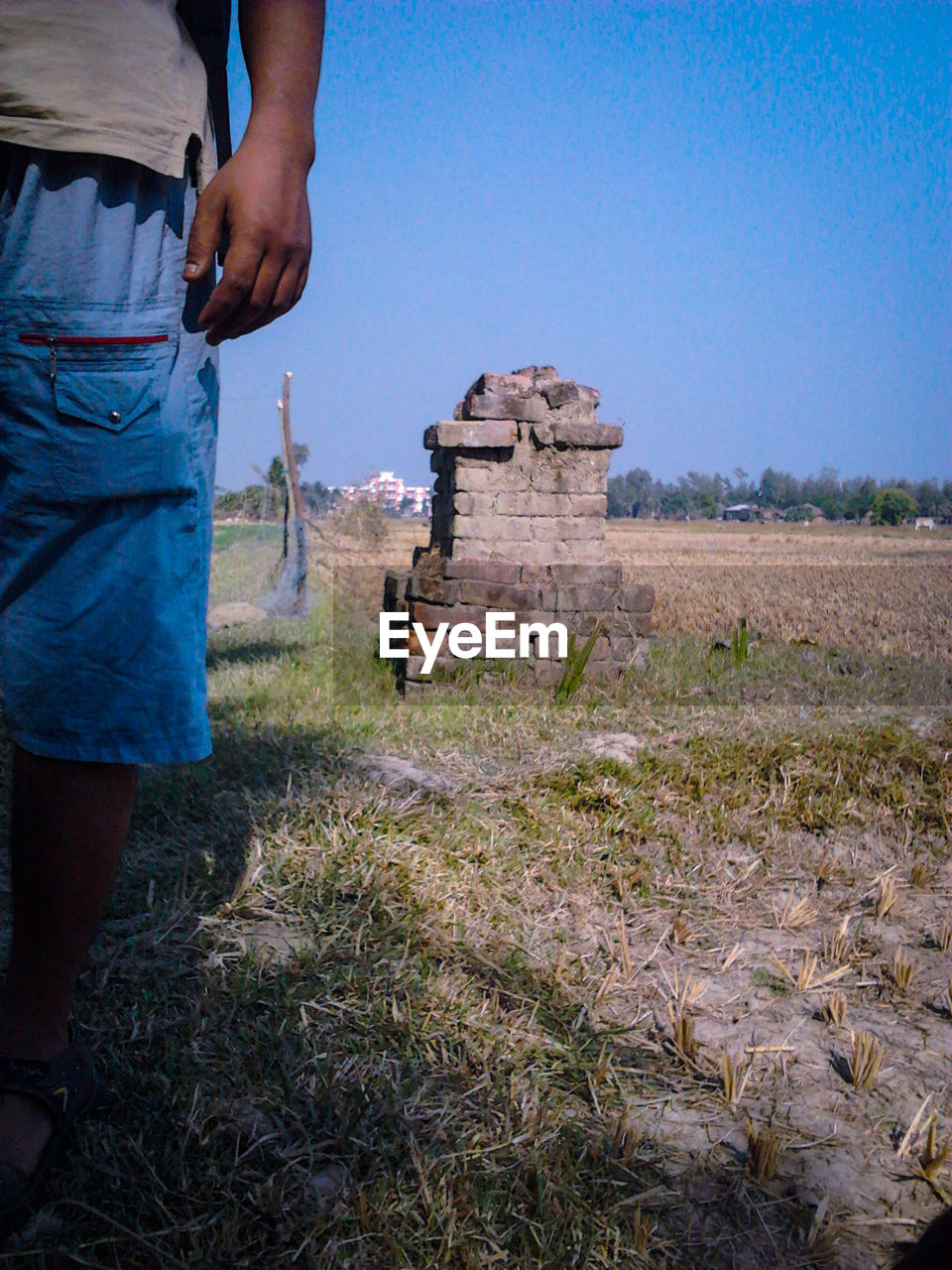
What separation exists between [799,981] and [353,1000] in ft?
3.34

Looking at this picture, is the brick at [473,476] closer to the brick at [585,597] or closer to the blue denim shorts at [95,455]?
the brick at [585,597]

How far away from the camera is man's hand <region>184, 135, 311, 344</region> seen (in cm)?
126

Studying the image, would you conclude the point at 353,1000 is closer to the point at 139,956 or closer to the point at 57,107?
the point at 139,956

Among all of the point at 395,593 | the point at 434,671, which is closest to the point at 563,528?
the point at 395,593

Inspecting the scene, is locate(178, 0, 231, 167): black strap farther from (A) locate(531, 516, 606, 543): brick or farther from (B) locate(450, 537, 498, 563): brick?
(A) locate(531, 516, 606, 543): brick

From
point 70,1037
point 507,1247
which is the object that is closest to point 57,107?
point 70,1037

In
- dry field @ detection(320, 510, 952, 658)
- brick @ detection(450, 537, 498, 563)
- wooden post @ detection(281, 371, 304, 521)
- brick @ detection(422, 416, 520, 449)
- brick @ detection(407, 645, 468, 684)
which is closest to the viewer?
brick @ detection(407, 645, 468, 684)

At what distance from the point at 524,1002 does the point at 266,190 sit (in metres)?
1.53

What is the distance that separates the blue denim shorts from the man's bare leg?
0.06m

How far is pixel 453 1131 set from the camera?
5.16 feet

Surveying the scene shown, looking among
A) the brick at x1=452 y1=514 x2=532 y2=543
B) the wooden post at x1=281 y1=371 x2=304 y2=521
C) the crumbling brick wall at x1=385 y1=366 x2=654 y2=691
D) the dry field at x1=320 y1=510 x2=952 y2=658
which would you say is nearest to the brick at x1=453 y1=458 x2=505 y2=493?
the crumbling brick wall at x1=385 y1=366 x2=654 y2=691

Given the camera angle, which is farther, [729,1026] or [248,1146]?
[729,1026]

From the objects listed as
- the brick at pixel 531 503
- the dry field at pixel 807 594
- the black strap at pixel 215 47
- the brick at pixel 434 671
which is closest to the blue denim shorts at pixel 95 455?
the black strap at pixel 215 47

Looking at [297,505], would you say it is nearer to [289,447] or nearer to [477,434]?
[289,447]
